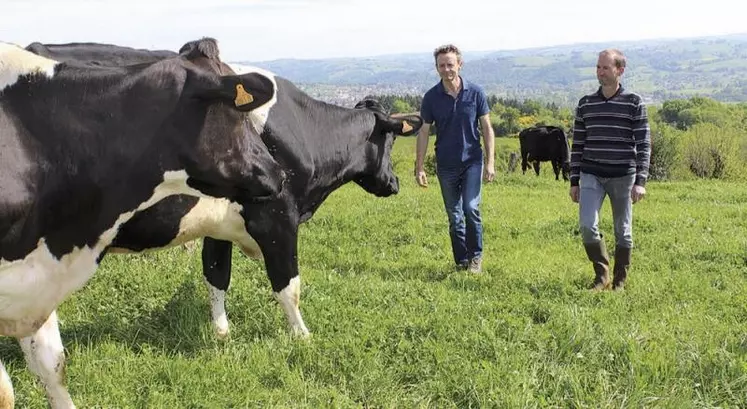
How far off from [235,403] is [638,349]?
2.59 m

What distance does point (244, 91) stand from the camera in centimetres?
279

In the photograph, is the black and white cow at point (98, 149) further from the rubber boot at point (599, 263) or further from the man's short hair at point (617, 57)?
the rubber boot at point (599, 263)

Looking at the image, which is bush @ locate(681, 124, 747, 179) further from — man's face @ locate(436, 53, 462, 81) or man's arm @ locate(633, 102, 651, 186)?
man's face @ locate(436, 53, 462, 81)

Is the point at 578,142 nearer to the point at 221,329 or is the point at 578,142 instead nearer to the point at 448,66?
the point at 448,66

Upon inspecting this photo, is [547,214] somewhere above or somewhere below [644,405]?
below

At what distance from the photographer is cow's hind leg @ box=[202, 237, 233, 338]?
527 cm

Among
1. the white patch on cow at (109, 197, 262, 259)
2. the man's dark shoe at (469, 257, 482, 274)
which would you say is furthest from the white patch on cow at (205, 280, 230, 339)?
the man's dark shoe at (469, 257, 482, 274)

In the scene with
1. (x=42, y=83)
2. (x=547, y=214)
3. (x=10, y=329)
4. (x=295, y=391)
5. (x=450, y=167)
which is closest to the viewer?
(x=42, y=83)

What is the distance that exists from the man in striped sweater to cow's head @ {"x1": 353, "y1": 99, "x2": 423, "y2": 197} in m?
1.69

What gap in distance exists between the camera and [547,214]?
11469mm

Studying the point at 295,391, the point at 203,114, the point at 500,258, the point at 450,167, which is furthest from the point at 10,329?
the point at 500,258

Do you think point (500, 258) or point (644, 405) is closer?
point (644, 405)

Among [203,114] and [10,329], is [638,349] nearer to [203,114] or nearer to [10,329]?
[203,114]

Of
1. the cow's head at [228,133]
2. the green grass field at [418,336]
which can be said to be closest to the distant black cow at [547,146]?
the green grass field at [418,336]
